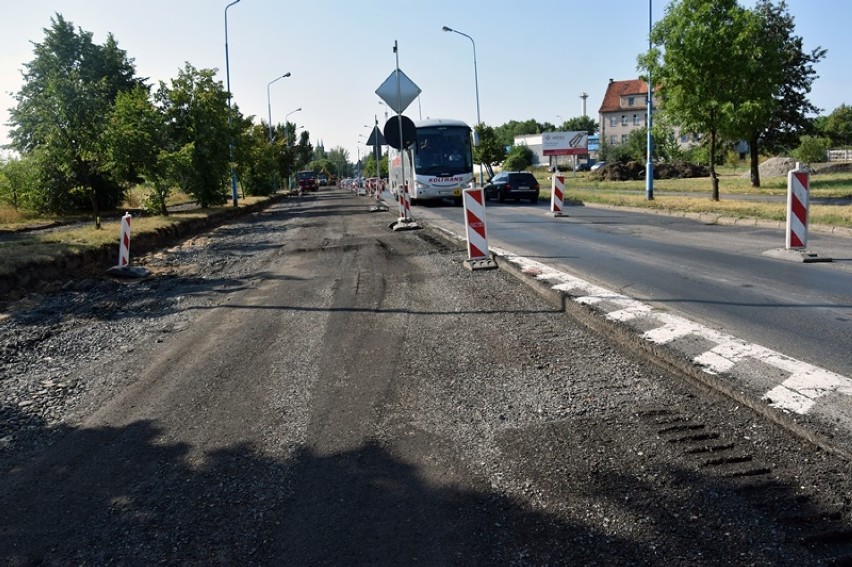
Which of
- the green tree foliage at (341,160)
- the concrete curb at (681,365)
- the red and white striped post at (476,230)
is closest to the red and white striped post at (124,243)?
the red and white striped post at (476,230)

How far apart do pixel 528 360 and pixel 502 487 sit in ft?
7.00

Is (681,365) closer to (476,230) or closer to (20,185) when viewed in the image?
(476,230)

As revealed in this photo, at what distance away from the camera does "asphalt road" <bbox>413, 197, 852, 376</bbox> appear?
5.77 m

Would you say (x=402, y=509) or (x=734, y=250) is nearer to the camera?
(x=402, y=509)

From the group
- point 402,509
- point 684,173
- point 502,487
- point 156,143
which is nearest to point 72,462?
point 402,509

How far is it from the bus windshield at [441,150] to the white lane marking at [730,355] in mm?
22848

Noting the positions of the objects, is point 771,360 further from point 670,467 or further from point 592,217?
point 592,217

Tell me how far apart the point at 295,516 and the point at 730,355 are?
3.25m

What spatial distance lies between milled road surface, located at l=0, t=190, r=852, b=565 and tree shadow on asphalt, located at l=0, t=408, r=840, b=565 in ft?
0.04

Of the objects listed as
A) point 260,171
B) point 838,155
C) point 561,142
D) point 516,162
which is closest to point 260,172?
point 260,171

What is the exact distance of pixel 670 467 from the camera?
130 inches

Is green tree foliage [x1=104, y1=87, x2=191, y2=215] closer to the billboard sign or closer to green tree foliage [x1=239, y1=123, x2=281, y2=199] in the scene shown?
green tree foliage [x1=239, y1=123, x2=281, y2=199]

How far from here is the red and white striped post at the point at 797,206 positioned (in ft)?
32.3

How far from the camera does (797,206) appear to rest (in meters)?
10.1
